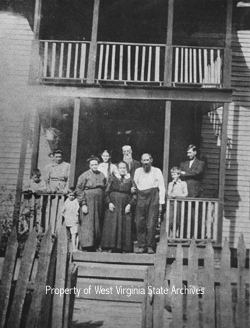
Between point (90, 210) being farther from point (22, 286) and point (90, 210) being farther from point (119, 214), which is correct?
point (22, 286)

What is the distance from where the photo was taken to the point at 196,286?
3.56 meters

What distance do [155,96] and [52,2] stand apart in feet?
11.8

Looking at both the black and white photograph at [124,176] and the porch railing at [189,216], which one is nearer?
the black and white photograph at [124,176]

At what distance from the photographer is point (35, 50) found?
8891mm

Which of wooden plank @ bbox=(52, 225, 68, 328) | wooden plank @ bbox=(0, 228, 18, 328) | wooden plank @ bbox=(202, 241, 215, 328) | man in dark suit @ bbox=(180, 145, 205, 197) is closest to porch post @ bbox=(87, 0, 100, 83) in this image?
man in dark suit @ bbox=(180, 145, 205, 197)

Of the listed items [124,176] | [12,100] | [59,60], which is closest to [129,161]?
[124,176]

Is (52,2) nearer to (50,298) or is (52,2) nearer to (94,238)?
(94,238)

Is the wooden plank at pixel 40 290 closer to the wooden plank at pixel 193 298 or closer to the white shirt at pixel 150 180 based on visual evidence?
the wooden plank at pixel 193 298

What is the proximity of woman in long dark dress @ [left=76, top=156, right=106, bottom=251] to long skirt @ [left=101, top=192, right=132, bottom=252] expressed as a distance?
167 millimetres

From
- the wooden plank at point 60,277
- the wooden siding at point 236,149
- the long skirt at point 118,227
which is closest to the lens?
the wooden plank at point 60,277

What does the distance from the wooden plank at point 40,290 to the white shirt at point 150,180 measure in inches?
157

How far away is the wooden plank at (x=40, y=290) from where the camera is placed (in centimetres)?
357

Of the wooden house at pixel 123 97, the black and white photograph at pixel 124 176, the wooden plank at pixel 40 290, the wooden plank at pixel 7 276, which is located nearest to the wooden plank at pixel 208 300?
the black and white photograph at pixel 124 176

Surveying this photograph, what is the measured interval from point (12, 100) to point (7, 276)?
6809 mm
